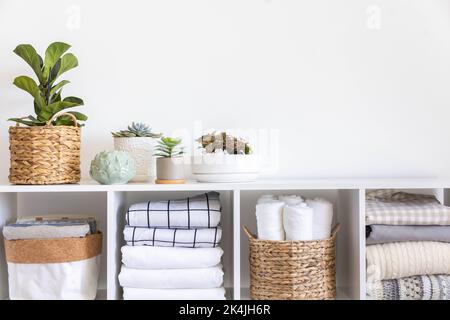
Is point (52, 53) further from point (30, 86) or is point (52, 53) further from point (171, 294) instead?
point (171, 294)

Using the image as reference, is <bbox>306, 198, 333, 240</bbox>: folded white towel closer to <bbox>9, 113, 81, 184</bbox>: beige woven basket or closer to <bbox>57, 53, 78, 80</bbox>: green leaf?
<bbox>9, 113, 81, 184</bbox>: beige woven basket

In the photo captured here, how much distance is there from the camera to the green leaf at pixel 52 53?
1524 millimetres

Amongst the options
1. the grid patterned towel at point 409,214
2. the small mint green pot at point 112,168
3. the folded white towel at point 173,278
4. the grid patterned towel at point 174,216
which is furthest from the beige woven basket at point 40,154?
the grid patterned towel at point 409,214

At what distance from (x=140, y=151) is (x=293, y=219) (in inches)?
21.7

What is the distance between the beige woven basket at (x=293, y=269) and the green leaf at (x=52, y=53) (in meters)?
0.84

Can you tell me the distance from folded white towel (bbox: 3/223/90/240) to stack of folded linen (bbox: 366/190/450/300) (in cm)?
91

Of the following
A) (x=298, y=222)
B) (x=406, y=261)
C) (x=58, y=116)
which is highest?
(x=58, y=116)

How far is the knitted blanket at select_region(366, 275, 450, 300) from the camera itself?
1448 millimetres

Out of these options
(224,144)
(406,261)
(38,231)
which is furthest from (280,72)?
(38,231)

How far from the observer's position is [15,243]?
1443 millimetres

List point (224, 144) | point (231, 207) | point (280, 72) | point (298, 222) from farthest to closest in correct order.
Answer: point (280, 72), point (231, 207), point (224, 144), point (298, 222)

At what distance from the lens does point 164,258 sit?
145cm

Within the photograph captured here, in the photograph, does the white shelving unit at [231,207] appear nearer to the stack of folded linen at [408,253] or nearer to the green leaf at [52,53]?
the stack of folded linen at [408,253]
